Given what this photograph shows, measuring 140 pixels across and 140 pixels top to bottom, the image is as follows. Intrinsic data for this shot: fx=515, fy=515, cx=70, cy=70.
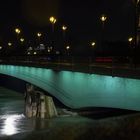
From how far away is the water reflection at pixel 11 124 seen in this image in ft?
87.2

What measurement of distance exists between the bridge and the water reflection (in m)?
4.18

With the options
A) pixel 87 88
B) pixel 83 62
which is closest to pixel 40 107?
pixel 87 88

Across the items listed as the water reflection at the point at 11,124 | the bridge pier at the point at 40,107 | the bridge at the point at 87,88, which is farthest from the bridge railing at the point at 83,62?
the water reflection at the point at 11,124

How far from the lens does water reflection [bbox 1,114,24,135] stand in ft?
87.2

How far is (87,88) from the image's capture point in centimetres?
3381

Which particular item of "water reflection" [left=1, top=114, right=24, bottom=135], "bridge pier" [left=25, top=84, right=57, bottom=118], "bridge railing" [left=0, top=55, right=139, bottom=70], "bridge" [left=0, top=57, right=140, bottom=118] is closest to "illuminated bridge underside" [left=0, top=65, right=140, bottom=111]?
"bridge" [left=0, top=57, right=140, bottom=118]

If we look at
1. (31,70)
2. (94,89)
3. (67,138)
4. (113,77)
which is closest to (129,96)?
(113,77)

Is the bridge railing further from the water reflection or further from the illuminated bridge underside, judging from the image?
the water reflection

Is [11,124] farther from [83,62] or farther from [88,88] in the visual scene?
[83,62]

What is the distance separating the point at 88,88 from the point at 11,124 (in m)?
6.12

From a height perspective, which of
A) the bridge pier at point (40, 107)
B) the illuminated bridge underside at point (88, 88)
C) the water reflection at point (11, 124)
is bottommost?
the water reflection at point (11, 124)

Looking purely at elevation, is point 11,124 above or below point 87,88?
below

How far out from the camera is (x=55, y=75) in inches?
1650

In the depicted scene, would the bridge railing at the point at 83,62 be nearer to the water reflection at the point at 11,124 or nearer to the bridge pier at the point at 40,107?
the bridge pier at the point at 40,107
